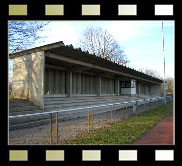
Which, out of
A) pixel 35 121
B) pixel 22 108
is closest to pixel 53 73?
pixel 22 108

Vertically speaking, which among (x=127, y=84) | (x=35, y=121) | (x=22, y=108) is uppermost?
(x=127, y=84)

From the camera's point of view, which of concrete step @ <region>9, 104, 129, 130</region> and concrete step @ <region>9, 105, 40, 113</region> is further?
concrete step @ <region>9, 105, 40, 113</region>

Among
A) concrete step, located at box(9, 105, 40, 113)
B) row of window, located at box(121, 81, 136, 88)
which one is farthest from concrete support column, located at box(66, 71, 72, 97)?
row of window, located at box(121, 81, 136, 88)

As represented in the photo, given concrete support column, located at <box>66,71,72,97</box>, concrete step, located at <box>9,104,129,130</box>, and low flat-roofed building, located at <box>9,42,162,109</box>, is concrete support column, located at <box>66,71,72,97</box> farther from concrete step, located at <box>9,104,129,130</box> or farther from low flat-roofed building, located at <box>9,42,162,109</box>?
concrete step, located at <box>9,104,129,130</box>

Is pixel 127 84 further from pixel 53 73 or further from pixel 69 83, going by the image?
pixel 53 73

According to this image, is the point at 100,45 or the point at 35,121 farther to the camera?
the point at 100,45

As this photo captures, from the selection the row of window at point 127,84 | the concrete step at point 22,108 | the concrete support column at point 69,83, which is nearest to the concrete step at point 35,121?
the concrete step at point 22,108

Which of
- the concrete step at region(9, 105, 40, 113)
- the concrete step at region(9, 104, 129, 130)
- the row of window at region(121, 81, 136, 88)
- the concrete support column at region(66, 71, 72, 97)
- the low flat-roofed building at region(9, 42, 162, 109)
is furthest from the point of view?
the row of window at region(121, 81, 136, 88)

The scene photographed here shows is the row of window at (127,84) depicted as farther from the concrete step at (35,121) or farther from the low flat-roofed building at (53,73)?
the concrete step at (35,121)

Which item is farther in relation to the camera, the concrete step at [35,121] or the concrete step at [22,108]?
the concrete step at [22,108]
